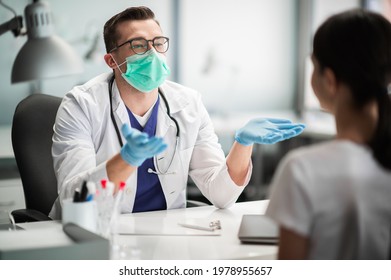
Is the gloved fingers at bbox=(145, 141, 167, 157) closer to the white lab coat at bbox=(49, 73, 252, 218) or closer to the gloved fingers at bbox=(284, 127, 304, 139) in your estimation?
the white lab coat at bbox=(49, 73, 252, 218)

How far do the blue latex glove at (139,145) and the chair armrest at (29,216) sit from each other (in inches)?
18.2

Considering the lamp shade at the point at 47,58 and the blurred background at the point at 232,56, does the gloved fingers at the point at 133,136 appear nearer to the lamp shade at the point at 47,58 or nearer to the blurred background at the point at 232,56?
the lamp shade at the point at 47,58

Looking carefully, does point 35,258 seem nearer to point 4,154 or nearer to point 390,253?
point 390,253

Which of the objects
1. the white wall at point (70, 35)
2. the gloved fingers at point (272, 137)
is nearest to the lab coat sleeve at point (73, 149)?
the gloved fingers at point (272, 137)

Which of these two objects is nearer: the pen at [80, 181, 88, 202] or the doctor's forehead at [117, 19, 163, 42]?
the pen at [80, 181, 88, 202]

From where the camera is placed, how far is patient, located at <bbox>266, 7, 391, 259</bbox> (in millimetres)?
1044

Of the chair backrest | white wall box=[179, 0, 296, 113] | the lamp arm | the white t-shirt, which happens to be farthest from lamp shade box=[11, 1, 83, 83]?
the white t-shirt

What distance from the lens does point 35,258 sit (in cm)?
118

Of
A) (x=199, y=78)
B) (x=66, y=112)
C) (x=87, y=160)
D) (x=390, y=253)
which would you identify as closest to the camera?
(x=390, y=253)

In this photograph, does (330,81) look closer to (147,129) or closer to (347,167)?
(347,167)

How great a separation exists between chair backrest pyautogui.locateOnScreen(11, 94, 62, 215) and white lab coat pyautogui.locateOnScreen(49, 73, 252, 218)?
0.12m

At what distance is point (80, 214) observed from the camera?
135cm
